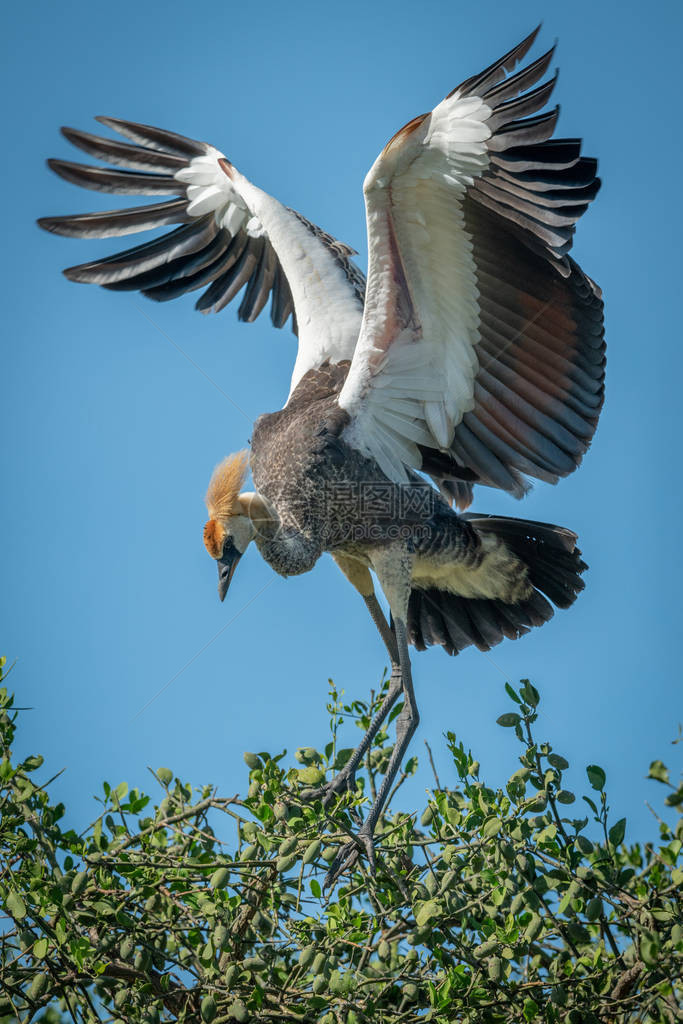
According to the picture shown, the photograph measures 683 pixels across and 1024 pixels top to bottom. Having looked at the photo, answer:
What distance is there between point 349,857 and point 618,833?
97 cm

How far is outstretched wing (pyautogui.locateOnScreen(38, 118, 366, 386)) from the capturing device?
172 inches

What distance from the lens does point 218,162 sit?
4.69 metres

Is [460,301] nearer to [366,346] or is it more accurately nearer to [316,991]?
[366,346]

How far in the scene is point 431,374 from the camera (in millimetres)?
3701

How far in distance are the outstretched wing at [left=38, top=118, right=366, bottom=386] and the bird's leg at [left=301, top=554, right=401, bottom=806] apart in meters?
0.81

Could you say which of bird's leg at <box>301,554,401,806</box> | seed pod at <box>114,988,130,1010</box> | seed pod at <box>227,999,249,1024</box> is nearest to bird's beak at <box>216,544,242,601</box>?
bird's leg at <box>301,554,401,806</box>

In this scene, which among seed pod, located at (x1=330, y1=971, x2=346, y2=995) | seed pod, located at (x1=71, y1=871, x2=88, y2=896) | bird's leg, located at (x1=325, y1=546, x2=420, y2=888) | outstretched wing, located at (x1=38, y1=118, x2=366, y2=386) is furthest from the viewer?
outstretched wing, located at (x1=38, y1=118, x2=366, y2=386)

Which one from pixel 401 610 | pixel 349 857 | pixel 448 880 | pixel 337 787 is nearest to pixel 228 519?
pixel 401 610

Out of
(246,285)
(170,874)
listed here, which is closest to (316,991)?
(170,874)

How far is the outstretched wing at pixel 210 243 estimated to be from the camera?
437 cm

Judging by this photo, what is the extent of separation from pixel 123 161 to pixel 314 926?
3.46 metres

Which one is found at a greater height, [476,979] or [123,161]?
[123,161]

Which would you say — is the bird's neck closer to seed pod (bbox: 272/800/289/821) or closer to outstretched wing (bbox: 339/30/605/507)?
outstretched wing (bbox: 339/30/605/507)

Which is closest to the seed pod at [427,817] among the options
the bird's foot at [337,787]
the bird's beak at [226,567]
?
the bird's foot at [337,787]
